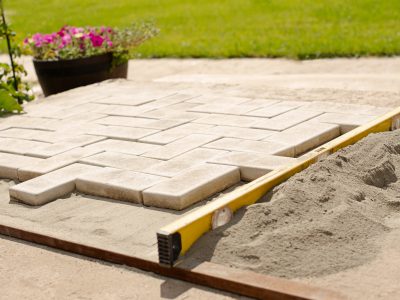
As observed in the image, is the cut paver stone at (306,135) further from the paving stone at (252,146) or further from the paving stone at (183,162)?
the paving stone at (183,162)

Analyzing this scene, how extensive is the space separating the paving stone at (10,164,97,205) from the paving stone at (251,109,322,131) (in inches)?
64.4

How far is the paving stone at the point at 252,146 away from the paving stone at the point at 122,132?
0.77 meters

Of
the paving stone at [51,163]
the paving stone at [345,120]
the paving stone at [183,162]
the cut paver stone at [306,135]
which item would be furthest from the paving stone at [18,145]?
the paving stone at [345,120]

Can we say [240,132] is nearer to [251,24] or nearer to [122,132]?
[122,132]

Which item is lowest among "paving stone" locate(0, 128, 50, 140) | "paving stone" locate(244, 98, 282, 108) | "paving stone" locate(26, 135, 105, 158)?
"paving stone" locate(0, 128, 50, 140)

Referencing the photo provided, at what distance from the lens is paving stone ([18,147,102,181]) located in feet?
18.5

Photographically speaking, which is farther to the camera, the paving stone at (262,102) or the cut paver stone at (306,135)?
the paving stone at (262,102)

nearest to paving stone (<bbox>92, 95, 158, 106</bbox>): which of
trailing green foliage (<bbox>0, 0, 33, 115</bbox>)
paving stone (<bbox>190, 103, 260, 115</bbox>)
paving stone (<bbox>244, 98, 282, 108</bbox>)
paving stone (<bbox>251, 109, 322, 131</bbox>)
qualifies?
paving stone (<bbox>190, 103, 260, 115</bbox>)

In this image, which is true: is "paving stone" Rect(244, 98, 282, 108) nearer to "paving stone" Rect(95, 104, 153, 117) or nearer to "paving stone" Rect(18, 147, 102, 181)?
"paving stone" Rect(95, 104, 153, 117)

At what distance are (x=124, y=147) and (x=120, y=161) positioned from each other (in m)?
0.44

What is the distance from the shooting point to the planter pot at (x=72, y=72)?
911 cm

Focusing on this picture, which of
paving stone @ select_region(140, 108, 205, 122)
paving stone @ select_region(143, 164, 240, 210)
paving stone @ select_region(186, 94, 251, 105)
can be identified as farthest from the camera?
paving stone @ select_region(186, 94, 251, 105)

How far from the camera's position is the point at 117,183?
5.12 meters

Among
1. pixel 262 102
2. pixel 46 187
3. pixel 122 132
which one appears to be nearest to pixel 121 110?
pixel 122 132
